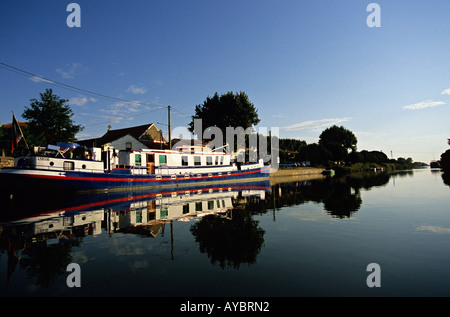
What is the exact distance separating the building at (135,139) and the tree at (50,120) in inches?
219

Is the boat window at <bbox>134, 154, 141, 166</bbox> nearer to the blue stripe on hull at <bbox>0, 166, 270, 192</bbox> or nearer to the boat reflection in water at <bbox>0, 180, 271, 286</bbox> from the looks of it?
the blue stripe on hull at <bbox>0, 166, 270, 192</bbox>

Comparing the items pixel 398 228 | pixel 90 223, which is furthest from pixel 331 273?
pixel 90 223

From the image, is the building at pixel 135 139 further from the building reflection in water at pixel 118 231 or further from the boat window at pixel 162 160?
the building reflection in water at pixel 118 231

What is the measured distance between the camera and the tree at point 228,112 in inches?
1811

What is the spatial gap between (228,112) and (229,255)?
41399 mm

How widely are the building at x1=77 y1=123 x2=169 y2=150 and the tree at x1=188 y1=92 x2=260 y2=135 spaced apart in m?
10.4

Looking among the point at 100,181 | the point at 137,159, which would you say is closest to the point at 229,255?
the point at 100,181

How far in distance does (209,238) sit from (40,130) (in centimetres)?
4200

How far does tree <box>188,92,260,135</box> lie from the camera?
4600 cm

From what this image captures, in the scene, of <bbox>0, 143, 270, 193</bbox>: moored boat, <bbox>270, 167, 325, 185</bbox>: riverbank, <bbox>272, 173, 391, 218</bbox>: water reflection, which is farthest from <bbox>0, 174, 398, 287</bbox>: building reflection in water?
<bbox>270, 167, 325, 185</bbox>: riverbank

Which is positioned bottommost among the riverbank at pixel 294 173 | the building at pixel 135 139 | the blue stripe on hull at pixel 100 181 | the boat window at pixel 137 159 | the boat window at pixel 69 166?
the riverbank at pixel 294 173

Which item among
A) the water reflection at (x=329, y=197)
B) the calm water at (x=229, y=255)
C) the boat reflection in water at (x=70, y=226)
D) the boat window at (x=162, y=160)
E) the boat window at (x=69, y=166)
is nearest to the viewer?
the calm water at (x=229, y=255)

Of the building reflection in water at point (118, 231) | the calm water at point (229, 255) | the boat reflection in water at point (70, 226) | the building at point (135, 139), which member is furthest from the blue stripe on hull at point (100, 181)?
the building at point (135, 139)
